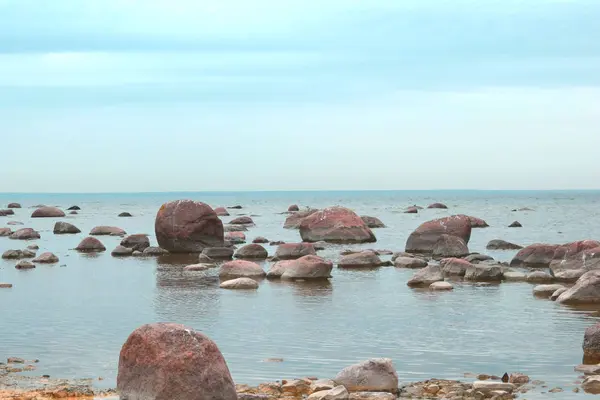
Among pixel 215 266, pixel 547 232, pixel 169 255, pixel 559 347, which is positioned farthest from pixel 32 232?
pixel 559 347

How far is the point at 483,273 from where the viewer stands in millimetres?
30375

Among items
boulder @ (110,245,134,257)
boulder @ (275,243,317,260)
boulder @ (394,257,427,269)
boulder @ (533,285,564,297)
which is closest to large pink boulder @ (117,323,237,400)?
boulder @ (533,285,564,297)

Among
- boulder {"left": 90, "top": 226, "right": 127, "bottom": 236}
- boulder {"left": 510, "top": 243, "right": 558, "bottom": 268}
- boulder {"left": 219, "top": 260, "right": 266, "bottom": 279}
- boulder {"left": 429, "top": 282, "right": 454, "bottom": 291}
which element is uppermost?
boulder {"left": 510, "top": 243, "right": 558, "bottom": 268}

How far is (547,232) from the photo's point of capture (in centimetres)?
6294

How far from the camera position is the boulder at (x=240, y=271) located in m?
31.1

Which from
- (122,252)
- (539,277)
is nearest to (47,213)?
(122,252)

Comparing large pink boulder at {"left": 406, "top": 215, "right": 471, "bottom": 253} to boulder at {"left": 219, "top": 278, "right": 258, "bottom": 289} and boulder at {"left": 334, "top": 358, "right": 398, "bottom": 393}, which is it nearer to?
boulder at {"left": 219, "top": 278, "right": 258, "bottom": 289}

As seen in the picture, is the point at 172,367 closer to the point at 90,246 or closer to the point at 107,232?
the point at 90,246

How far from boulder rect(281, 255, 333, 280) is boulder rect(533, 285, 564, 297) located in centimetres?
740

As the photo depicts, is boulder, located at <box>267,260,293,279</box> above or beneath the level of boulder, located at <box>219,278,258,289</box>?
above

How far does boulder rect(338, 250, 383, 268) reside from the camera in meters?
35.3

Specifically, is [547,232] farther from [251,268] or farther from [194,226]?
[251,268]

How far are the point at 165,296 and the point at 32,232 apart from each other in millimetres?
33410

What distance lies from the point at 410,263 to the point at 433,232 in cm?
757
